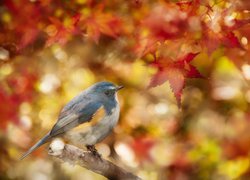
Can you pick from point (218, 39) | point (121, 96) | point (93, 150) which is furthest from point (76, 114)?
point (121, 96)

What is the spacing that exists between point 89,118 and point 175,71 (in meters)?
0.38

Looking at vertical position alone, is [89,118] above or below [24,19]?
below

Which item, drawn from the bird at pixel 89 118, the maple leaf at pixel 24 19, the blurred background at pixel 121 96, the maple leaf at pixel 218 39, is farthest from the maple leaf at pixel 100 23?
the maple leaf at pixel 218 39

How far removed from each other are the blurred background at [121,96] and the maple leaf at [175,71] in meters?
0.14

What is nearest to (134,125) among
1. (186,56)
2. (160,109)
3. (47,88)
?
(160,109)

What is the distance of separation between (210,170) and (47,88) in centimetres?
89

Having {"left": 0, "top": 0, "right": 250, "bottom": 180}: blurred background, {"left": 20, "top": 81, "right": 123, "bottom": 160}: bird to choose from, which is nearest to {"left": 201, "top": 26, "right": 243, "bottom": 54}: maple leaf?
{"left": 0, "top": 0, "right": 250, "bottom": 180}: blurred background

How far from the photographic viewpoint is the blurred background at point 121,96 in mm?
2256

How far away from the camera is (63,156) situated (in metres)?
1.76

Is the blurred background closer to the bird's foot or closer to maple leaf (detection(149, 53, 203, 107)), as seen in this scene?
maple leaf (detection(149, 53, 203, 107))

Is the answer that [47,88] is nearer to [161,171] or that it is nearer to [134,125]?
[134,125]

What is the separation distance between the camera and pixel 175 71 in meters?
1.98

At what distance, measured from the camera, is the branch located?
1740 millimetres

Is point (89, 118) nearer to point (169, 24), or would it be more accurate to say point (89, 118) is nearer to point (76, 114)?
point (76, 114)
